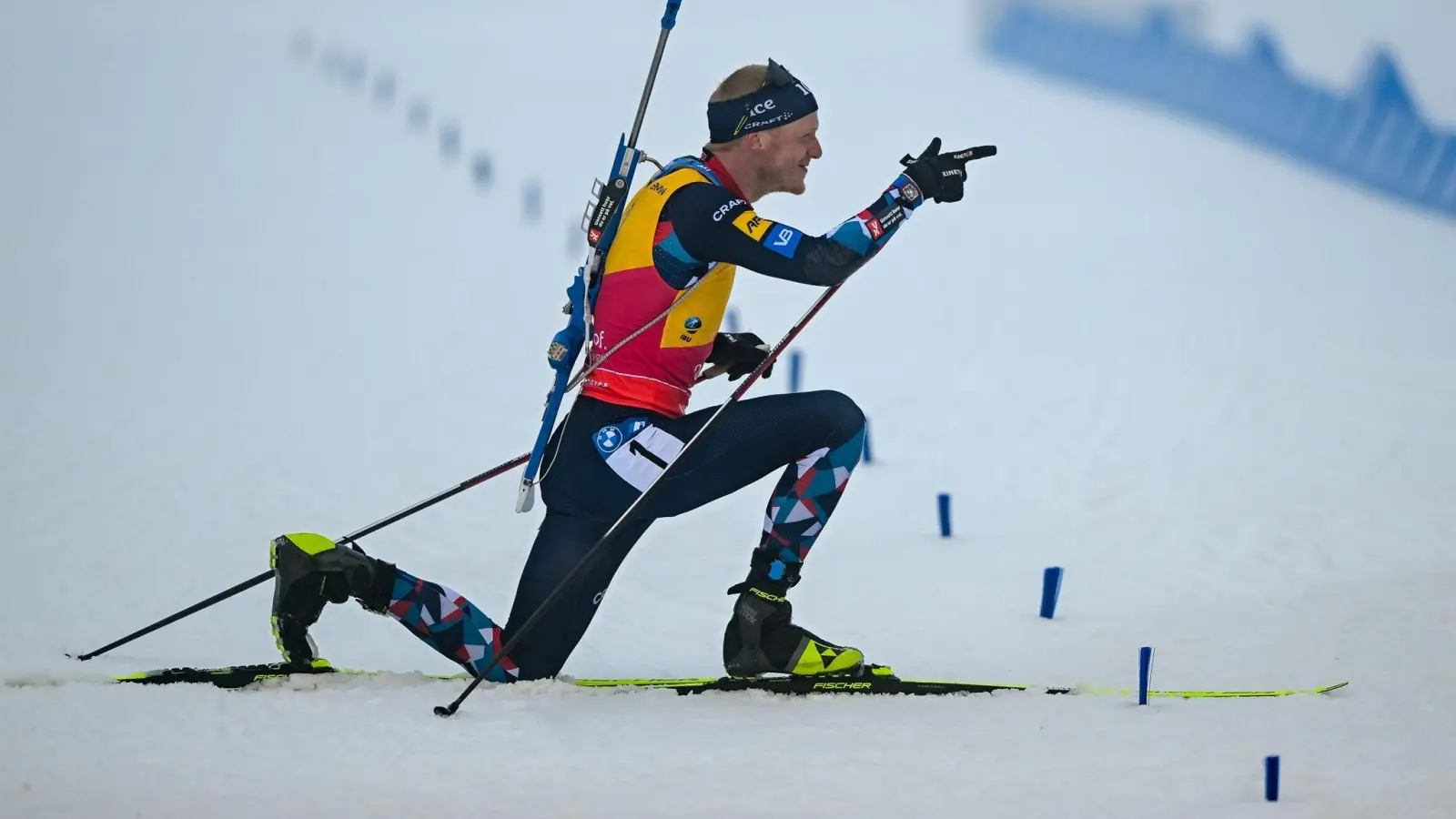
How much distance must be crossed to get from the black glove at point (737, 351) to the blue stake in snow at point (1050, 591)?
4.03 ft

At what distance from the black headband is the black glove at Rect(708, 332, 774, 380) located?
0.54 metres

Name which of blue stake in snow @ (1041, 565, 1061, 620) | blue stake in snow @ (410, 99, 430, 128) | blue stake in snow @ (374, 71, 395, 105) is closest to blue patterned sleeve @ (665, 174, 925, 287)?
blue stake in snow @ (1041, 565, 1061, 620)

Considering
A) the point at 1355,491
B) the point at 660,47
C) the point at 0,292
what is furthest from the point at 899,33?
the point at 660,47

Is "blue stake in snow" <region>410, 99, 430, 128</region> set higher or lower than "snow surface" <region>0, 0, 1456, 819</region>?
higher

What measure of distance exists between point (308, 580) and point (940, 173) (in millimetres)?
1748

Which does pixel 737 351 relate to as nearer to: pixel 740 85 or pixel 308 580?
pixel 740 85

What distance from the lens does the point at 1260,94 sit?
13.1 m

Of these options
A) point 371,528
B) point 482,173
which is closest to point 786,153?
point 371,528

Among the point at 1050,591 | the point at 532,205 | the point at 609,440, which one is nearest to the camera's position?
the point at 609,440

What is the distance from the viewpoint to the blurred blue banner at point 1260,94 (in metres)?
11.3

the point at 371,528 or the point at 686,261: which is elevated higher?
the point at 686,261

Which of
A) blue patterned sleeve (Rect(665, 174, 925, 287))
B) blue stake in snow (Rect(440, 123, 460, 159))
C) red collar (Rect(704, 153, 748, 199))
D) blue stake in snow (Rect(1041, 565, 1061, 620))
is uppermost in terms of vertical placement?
blue stake in snow (Rect(440, 123, 460, 159))

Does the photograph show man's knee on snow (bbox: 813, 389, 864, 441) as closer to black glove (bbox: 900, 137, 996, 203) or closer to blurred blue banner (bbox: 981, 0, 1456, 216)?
black glove (bbox: 900, 137, 996, 203)

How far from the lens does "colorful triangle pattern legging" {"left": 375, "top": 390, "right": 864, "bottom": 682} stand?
13.6 ft
